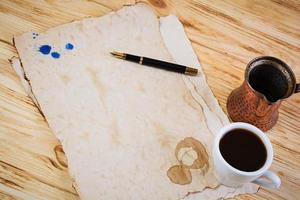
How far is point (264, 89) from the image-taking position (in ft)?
2.43

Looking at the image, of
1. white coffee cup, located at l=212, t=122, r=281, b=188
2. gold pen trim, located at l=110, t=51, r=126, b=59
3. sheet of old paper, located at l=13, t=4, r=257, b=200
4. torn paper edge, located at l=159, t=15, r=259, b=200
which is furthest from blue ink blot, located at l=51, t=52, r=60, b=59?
white coffee cup, located at l=212, t=122, r=281, b=188

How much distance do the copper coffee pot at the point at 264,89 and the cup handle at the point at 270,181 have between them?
12 centimetres

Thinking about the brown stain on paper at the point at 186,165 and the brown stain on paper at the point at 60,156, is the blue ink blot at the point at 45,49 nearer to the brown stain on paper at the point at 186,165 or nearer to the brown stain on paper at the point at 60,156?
the brown stain on paper at the point at 60,156

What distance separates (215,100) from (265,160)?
0.61ft

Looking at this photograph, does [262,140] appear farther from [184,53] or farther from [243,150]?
[184,53]

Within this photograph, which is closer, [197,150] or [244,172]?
[244,172]

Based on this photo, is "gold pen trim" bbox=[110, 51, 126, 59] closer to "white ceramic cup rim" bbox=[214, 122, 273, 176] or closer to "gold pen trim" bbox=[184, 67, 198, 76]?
"gold pen trim" bbox=[184, 67, 198, 76]

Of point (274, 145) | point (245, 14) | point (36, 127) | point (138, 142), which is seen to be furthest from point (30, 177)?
point (245, 14)

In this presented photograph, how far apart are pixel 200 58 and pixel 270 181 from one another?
0.30m

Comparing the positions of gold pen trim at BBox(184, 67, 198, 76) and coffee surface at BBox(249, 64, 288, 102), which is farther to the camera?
gold pen trim at BBox(184, 67, 198, 76)

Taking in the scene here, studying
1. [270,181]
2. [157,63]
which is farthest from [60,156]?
[270,181]

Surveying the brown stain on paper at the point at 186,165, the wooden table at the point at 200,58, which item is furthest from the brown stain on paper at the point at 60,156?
the brown stain on paper at the point at 186,165

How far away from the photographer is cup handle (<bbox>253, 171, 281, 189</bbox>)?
66cm

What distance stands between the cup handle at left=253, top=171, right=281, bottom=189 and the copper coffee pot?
0.40ft
